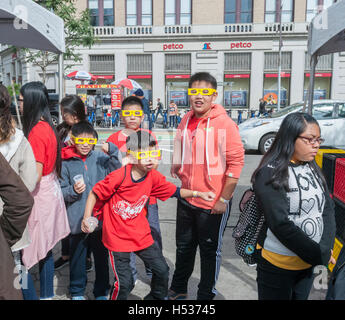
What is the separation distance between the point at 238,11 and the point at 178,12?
4591 millimetres

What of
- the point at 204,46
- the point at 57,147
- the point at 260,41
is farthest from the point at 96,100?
the point at 57,147

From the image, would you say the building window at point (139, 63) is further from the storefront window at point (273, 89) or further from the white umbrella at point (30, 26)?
the white umbrella at point (30, 26)

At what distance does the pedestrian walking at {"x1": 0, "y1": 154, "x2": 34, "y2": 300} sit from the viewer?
69.0 inches

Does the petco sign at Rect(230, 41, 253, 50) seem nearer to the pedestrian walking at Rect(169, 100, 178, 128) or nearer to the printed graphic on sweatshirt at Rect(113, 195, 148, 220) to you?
the pedestrian walking at Rect(169, 100, 178, 128)

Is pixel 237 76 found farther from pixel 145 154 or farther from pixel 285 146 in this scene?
pixel 285 146

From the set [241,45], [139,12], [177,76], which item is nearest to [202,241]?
[177,76]

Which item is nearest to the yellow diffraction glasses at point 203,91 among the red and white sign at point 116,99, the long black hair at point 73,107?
the long black hair at point 73,107

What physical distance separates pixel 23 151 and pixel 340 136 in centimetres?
915

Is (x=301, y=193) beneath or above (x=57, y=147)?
beneath

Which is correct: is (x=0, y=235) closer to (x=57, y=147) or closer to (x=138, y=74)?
(x=57, y=147)

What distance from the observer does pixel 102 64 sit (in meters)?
27.5

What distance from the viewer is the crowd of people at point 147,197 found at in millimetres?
2055

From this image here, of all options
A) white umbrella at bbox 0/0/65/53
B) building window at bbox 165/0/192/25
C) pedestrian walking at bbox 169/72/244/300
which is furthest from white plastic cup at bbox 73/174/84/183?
building window at bbox 165/0/192/25

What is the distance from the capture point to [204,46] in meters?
26.4
